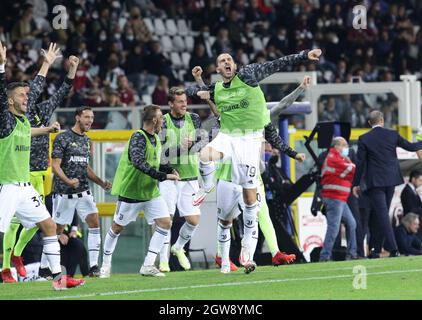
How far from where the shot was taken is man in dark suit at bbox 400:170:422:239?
67.4 feet

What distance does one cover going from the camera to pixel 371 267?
50.6ft

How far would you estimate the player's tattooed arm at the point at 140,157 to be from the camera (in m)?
14.7

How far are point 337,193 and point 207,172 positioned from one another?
4.06 meters

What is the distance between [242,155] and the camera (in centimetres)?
1451

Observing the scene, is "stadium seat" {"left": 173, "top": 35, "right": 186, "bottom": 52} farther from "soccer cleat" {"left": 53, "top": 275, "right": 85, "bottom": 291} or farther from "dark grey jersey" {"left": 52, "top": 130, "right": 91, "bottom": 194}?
"soccer cleat" {"left": 53, "top": 275, "right": 85, "bottom": 291}

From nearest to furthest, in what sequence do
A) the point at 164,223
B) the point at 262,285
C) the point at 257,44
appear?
the point at 262,285
the point at 164,223
the point at 257,44

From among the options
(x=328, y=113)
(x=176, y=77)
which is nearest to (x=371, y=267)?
(x=328, y=113)

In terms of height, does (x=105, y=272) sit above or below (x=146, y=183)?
below

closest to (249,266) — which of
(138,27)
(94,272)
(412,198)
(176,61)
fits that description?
(94,272)

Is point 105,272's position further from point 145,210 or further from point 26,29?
point 26,29

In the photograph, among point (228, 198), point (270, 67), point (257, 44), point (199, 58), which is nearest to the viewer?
point (270, 67)

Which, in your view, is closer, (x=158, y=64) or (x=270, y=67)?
(x=270, y=67)

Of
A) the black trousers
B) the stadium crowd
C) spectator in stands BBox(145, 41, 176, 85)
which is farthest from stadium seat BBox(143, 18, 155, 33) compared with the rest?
the black trousers

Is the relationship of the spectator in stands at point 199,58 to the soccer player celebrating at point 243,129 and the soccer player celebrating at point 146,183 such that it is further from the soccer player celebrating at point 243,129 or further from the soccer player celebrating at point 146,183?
the soccer player celebrating at point 243,129
